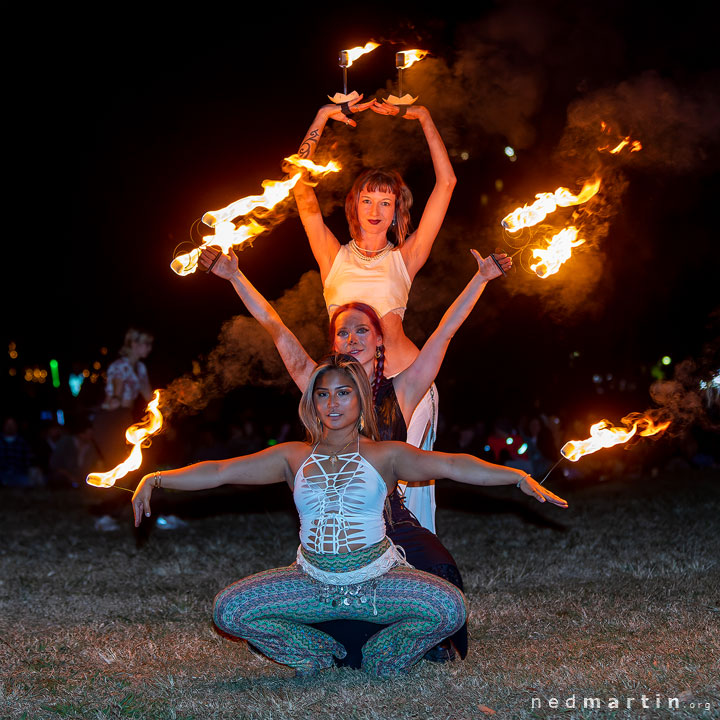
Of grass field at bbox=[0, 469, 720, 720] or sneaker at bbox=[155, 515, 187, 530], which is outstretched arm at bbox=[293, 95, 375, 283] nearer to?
grass field at bbox=[0, 469, 720, 720]

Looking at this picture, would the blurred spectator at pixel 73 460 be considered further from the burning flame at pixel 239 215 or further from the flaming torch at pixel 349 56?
the flaming torch at pixel 349 56

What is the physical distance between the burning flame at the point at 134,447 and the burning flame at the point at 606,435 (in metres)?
1.93

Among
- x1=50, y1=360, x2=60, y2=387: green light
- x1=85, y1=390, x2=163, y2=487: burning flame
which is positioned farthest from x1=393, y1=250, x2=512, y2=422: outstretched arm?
x1=50, y1=360, x2=60, y2=387: green light

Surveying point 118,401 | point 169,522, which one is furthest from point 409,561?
point 169,522

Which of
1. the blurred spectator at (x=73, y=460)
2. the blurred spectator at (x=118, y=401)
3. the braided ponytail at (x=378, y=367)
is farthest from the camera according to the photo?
the blurred spectator at (x=73, y=460)

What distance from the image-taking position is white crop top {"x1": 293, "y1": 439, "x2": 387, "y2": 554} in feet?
12.1

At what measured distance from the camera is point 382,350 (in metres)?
4.50

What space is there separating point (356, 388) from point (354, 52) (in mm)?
2330

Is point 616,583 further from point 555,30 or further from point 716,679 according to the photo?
point 555,30

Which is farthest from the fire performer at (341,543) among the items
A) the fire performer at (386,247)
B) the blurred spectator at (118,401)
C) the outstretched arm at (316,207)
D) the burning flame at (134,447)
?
the blurred spectator at (118,401)

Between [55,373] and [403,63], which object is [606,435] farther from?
[55,373]

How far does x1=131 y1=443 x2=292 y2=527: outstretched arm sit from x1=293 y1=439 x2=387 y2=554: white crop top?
0.49ft

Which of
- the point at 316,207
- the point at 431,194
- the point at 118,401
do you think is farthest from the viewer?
the point at 118,401

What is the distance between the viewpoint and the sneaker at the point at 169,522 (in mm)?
8477
